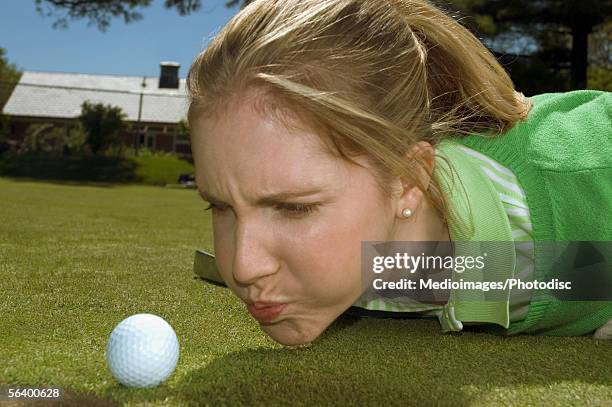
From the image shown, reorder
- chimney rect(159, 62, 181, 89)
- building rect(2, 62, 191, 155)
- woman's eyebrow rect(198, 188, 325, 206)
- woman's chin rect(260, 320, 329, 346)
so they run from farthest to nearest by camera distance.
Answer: chimney rect(159, 62, 181, 89) → building rect(2, 62, 191, 155) → woman's chin rect(260, 320, 329, 346) → woman's eyebrow rect(198, 188, 325, 206)

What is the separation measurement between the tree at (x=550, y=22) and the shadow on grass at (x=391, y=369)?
64.2ft

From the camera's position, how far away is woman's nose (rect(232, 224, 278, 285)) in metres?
1.99

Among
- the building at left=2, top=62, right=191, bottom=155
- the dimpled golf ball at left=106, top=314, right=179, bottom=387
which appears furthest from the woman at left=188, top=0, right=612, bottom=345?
the building at left=2, top=62, right=191, bottom=155

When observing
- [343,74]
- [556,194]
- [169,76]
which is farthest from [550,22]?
[169,76]

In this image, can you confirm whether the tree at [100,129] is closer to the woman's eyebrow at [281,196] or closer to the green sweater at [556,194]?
the green sweater at [556,194]

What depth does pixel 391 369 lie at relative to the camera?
228 centimetres

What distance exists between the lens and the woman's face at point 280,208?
1.95m

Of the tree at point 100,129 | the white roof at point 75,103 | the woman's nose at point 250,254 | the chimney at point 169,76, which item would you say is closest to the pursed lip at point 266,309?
the woman's nose at point 250,254

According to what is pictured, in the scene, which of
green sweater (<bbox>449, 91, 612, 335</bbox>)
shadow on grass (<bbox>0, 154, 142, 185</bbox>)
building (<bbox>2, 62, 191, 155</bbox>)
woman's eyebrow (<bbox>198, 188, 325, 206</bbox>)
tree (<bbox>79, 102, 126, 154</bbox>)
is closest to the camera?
woman's eyebrow (<bbox>198, 188, 325, 206</bbox>)

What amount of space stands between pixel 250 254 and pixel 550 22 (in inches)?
944

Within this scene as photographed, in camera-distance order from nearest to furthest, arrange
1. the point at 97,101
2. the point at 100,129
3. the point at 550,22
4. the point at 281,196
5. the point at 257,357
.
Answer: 1. the point at 281,196
2. the point at 257,357
3. the point at 550,22
4. the point at 100,129
5. the point at 97,101

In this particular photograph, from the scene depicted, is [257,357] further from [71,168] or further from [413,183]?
[71,168]

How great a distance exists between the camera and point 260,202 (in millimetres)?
1970

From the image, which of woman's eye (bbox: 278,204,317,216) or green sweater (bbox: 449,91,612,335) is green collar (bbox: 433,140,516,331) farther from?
woman's eye (bbox: 278,204,317,216)
